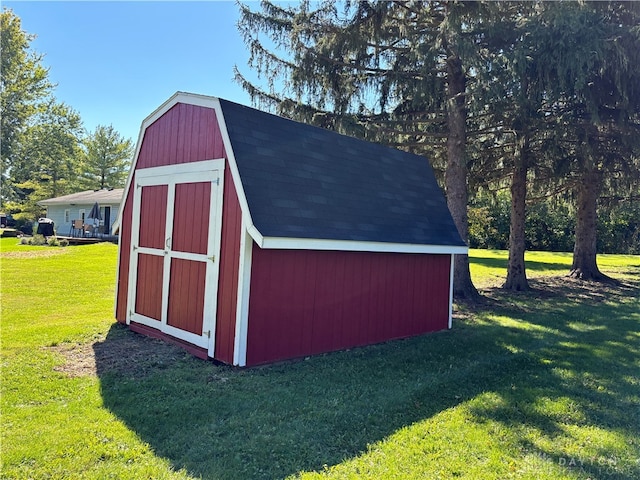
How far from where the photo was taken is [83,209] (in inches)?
979

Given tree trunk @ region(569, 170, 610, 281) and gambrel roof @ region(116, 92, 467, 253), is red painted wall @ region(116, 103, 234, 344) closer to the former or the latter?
gambrel roof @ region(116, 92, 467, 253)

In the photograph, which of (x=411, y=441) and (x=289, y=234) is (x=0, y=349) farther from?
(x=411, y=441)

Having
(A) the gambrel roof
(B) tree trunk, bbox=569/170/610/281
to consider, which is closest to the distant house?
(A) the gambrel roof

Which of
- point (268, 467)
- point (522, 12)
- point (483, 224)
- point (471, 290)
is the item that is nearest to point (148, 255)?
point (268, 467)

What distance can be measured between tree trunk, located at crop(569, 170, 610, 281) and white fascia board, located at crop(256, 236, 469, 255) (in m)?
8.64

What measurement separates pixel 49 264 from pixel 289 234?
35.8 feet

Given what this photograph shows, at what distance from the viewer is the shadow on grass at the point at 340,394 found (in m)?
2.87

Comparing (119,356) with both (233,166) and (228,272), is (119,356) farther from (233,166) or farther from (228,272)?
(233,166)

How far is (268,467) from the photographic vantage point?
103 inches

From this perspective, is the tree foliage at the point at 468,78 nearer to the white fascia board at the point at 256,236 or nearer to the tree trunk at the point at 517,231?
the tree trunk at the point at 517,231

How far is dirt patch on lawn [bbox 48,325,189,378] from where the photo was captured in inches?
166

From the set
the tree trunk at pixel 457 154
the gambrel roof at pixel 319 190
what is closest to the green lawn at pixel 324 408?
the gambrel roof at pixel 319 190

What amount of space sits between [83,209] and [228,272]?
944 inches

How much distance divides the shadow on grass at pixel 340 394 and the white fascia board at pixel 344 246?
1253mm
